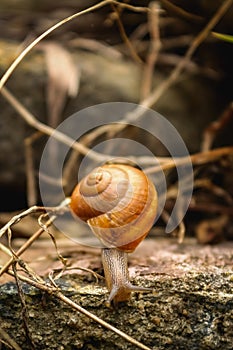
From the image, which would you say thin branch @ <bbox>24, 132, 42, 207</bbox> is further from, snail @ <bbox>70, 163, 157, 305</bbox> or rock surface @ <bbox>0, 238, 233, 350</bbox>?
rock surface @ <bbox>0, 238, 233, 350</bbox>

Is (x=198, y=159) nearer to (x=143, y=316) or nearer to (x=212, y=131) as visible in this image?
(x=212, y=131)

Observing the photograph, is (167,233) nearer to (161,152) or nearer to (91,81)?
(161,152)

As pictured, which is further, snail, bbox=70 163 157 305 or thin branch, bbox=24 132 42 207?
thin branch, bbox=24 132 42 207

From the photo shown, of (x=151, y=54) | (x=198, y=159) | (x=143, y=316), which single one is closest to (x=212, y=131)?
(x=198, y=159)

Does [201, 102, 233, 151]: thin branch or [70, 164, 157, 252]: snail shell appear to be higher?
[201, 102, 233, 151]: thin branch

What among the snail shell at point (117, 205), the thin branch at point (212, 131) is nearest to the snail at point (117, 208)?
the snail shell at point (117, 205)

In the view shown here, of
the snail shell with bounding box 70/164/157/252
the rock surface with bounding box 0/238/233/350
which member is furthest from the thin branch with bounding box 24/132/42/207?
the rock surface with bounding box 0/238/233/350

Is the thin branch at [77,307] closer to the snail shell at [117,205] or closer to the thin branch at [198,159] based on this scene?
the snail shell at [117,205]
